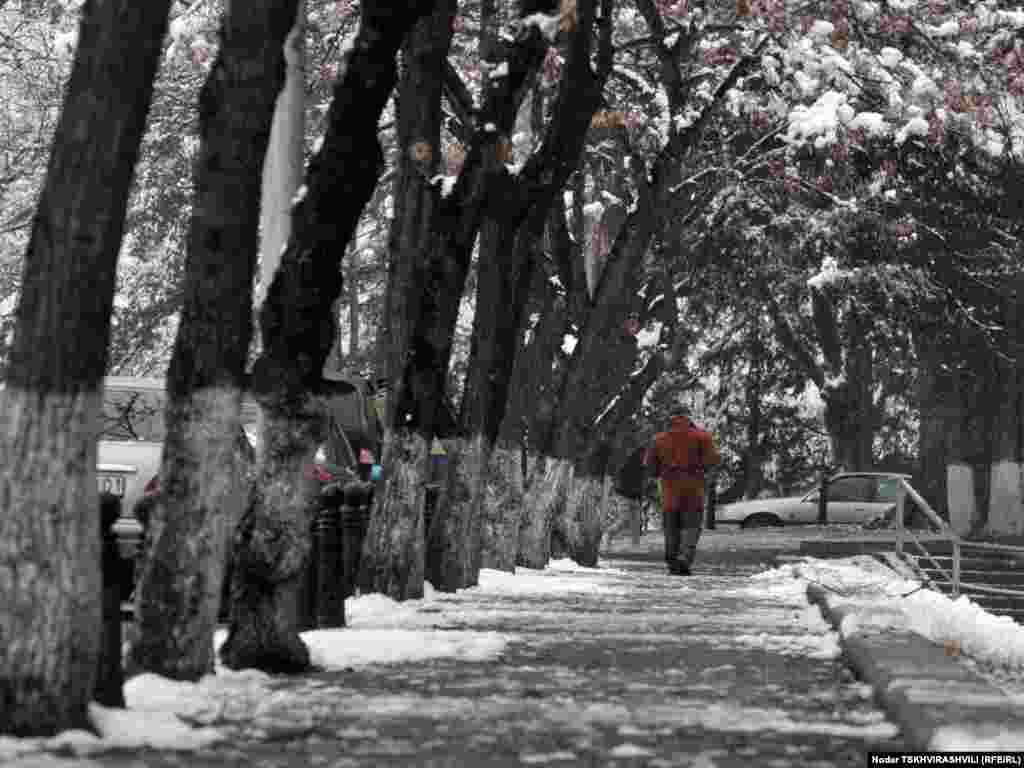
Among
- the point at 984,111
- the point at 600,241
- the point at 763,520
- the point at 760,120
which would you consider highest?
the point at 760,120

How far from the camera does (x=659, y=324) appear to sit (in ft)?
132

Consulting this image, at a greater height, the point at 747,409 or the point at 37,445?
the point at 747,409

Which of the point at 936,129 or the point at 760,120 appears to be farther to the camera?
the point at 760,120

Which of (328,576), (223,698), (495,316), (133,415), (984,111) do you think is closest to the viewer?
(223,698)

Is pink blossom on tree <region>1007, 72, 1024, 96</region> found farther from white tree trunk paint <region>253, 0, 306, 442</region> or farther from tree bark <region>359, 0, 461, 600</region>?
white tree trunk paint <region>253, 0, 306, 442</region>

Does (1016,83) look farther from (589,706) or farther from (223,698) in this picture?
(223,698)

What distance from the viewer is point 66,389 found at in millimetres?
8469

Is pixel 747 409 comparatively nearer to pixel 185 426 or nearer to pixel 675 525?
pixel 675 525

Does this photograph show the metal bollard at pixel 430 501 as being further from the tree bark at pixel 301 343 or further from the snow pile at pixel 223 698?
the tree bark at pixel 301 343

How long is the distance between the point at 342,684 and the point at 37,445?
9.64 feet

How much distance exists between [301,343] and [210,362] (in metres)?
1.35

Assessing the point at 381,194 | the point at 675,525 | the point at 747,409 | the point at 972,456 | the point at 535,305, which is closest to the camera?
→ the point at 675,525

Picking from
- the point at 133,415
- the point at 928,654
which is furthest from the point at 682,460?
the point at 928,654

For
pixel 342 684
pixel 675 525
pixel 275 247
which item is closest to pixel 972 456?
pixel 675 525
